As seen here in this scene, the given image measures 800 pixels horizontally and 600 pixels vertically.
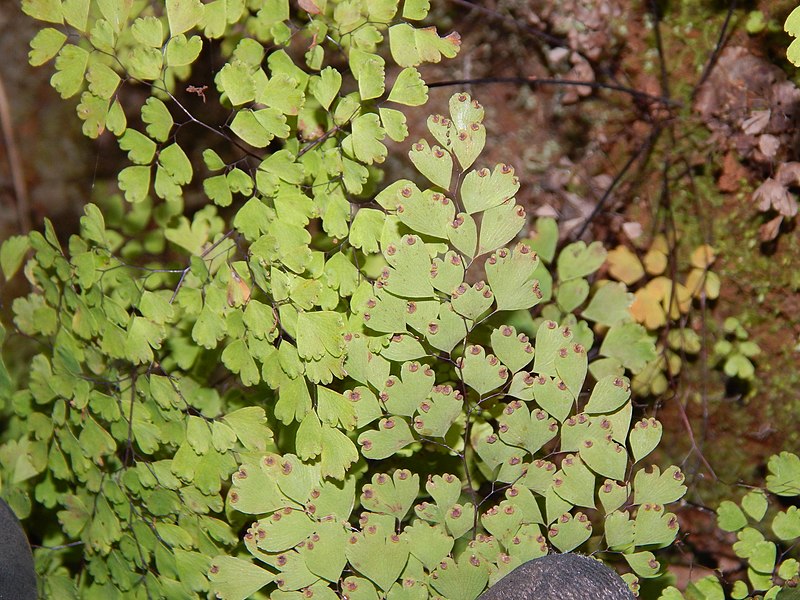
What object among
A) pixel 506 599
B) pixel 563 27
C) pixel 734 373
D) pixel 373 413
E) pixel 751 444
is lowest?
pixel 751 444

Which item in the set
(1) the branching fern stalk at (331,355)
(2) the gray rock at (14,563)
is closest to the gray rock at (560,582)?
(1) the branching fern stalk at (331,355)

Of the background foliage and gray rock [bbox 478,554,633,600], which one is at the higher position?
the background foliage

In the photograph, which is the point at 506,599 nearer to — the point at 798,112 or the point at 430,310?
the point at 430,310

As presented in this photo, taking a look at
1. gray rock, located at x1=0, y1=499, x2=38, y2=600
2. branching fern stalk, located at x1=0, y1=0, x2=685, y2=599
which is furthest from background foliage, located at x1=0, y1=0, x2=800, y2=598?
gray rock, located at x1=0, y1=499, x2=38, y2=600

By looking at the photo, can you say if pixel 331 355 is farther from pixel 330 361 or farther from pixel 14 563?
pixel 14 563

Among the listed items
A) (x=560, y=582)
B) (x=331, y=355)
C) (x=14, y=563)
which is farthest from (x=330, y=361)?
(x=14, y=563)

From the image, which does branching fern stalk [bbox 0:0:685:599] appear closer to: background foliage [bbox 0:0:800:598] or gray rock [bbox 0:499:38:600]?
background foliage [bbox 0:0:800:598]

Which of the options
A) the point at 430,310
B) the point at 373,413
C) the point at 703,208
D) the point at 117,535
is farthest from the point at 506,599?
the point at 703,208
